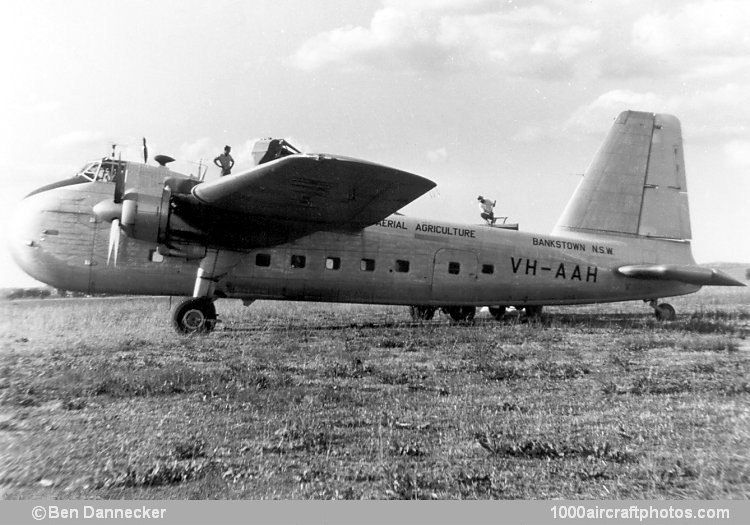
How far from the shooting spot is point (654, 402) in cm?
531

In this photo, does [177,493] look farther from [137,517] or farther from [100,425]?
[100,425]

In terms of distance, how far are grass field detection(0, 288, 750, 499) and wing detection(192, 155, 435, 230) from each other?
2894 millimetres

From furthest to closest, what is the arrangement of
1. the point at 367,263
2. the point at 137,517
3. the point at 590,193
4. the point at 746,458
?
1. the point at 590,193
2. the point at 367,263
3. the point at 746,458
4. the point at 137,517

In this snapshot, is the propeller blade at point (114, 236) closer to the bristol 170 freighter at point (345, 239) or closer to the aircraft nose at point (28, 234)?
the bristol 170 freighter at point (345, 239)

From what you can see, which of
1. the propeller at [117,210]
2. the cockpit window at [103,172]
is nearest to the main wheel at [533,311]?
the propeller at [117,210]

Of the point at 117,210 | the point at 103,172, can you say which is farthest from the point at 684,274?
the point at 103,172

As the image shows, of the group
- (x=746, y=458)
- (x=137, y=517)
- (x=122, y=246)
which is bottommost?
(x=137, y=517)

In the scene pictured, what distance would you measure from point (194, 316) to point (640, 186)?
36.9 feet

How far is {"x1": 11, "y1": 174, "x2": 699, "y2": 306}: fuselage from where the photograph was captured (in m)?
10.8

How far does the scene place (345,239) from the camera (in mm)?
12469

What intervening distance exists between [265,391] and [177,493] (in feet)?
7.62

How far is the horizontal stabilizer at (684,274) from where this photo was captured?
13508 mm

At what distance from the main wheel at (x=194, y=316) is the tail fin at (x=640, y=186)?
8.99m

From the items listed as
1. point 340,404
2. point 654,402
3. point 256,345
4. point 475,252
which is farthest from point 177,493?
point 475,252
